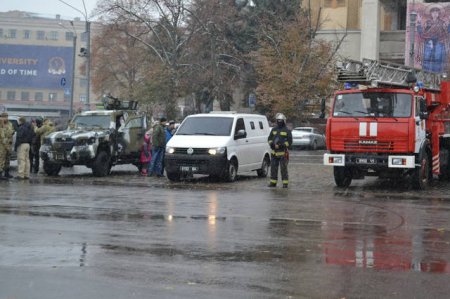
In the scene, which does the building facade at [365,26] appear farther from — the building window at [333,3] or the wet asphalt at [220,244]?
the wet asphalt at [220,244]

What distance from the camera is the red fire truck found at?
682 inches

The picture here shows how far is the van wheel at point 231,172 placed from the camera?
19.5m

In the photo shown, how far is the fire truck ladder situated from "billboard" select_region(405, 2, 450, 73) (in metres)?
31.5

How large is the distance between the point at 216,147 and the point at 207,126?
47.9 inches

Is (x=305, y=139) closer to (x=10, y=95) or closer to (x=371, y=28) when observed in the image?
(x=371, y=28)

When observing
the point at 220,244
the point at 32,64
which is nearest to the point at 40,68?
the point at 32,64

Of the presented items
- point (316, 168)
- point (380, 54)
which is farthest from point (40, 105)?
point (316, 168)

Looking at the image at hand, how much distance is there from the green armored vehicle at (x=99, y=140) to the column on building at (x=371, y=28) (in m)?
37.5

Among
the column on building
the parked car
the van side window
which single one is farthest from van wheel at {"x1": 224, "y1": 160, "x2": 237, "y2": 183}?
the column on building

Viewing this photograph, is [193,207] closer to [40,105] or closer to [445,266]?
[445,266]

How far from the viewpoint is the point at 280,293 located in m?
6.86

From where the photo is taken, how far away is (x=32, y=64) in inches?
2208

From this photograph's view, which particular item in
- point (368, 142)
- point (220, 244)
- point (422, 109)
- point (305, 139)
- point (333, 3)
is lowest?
point (220, 244)

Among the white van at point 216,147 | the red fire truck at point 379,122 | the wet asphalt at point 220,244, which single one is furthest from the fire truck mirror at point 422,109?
the white van at point 216,147
